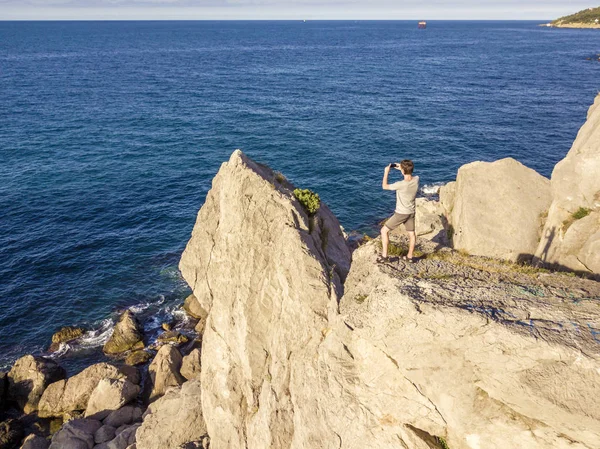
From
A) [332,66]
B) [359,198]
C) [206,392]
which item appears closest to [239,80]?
[332,66]

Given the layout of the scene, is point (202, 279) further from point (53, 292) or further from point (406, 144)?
point (406, 144)

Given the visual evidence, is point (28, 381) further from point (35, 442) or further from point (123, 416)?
point (123, 416)

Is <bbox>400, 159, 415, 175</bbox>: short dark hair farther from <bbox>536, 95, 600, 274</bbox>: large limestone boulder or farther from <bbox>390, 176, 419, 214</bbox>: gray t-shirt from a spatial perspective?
<bbox>536, 95, 600, 274</bbox>: large limestone boulder

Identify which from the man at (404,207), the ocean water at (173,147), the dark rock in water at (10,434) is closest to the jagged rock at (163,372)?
the ocean water at (173,147)

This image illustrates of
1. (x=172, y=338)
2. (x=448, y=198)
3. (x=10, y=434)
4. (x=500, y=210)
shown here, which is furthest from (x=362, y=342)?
(x=10, y=434)

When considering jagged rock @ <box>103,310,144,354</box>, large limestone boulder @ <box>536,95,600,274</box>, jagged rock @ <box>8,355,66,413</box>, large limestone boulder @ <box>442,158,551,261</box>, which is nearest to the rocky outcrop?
large limestone boulder @ <box>536,95,600,274</box>

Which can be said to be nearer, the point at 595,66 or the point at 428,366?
the point at 428,366
